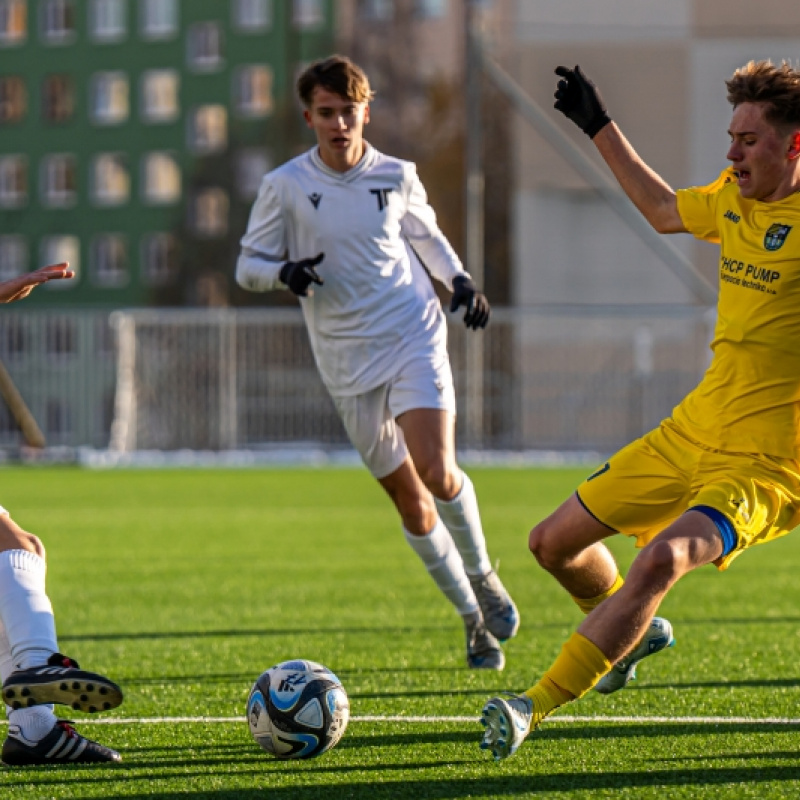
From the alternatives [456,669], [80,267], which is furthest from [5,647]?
[80,267]

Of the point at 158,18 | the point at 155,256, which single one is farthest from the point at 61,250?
the point at 158,18

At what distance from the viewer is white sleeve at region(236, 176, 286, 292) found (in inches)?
259

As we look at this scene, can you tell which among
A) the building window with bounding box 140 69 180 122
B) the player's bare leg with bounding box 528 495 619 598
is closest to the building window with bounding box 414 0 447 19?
the building window with bounding box 140 69 180 122

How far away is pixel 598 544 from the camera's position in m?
5.36

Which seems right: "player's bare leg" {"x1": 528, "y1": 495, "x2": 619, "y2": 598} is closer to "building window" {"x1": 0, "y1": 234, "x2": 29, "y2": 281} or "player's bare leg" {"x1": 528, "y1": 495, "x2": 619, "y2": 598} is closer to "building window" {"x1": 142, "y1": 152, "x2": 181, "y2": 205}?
"building window" {"x1": 142, "y1": 152, "x2": 181, "y2": 205}

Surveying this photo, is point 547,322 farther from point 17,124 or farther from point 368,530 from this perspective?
point 17,124

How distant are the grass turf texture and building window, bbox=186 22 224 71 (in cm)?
5679

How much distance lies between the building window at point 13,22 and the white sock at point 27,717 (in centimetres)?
7001

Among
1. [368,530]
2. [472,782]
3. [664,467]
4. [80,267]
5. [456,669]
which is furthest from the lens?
[80,267]

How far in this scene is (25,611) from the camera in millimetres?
4543

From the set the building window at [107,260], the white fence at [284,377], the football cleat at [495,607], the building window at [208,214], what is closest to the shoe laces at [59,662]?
the football cleat at [495,607]

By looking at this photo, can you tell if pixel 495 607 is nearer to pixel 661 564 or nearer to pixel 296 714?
pixel 296 714

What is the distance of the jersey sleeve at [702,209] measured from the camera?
16.6 feet

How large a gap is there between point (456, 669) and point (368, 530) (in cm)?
717
